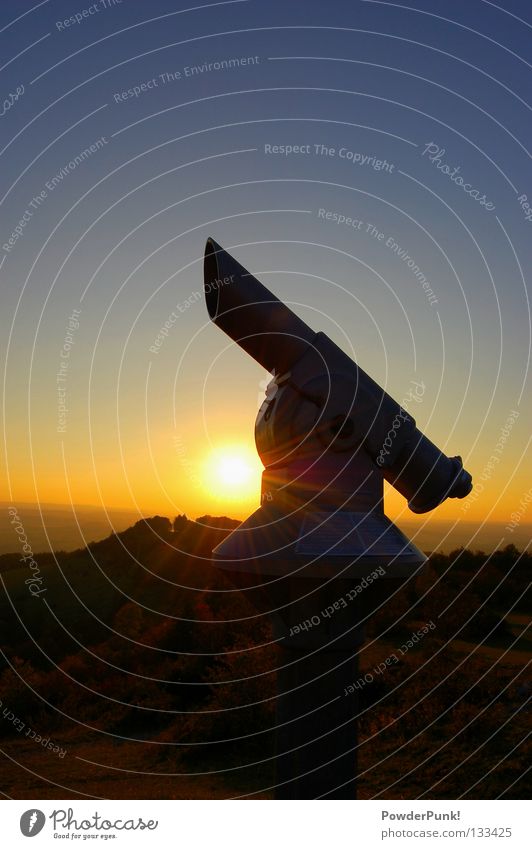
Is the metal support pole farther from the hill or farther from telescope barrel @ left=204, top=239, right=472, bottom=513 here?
the hill

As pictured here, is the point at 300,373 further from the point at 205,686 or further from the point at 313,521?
the point at 205,686

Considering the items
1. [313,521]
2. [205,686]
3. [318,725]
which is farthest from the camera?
[205,686]

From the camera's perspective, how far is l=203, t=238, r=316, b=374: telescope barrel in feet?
15.6

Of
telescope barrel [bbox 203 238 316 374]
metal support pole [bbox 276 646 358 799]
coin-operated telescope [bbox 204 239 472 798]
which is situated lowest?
metal support pole [bbox 276 646 358 799]

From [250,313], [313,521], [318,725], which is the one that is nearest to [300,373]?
[250,313]

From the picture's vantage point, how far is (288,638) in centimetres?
498

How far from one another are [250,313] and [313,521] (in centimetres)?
151

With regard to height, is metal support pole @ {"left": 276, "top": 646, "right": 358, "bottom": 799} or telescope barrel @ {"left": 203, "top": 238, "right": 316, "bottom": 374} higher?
telescope barrel @ {"left": 203, "top": 238, "right": 316, "bottom": 374}

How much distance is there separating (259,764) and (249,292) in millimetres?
7187

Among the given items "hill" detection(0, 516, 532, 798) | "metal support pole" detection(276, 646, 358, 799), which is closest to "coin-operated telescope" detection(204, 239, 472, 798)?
"metal support pole" detection(276, 646, 358, 799)

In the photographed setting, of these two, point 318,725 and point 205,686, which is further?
point 205,686

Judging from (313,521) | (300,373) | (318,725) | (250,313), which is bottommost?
(318,725)

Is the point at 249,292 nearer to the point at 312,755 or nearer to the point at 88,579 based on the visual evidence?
the point at 312,755

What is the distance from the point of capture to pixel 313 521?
475 cm
